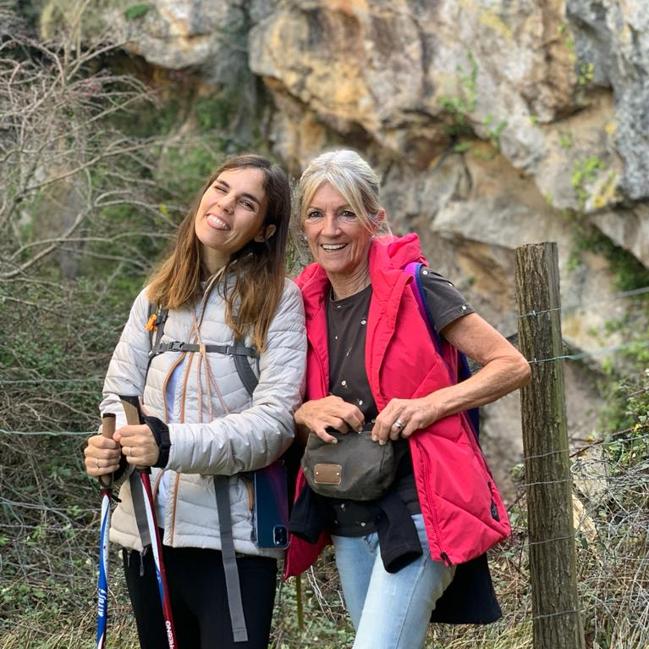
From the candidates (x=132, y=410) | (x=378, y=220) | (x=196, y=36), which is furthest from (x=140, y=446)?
(x=196, y=36)

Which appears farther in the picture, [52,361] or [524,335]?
[52,361]

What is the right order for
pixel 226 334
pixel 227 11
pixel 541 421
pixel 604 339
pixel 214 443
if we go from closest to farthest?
pixel 214 443 → pixel 226 334 → pixel 541 421 → pixel 604 339 → pixel 227 11

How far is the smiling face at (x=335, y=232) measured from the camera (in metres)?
2.72

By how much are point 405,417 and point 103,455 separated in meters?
0.75

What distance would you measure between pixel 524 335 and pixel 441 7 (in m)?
8.50

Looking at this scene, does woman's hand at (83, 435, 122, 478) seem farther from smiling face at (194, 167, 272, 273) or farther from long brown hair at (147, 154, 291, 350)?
smiling face at (194, 167, 272, 273)

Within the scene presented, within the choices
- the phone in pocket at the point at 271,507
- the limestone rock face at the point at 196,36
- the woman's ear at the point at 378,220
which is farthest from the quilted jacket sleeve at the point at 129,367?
the limestone rock face at the point at 196,36

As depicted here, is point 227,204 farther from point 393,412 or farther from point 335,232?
point 393,412

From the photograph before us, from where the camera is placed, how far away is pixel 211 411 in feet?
8.80

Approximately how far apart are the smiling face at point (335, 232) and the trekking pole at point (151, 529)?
608 millimetres

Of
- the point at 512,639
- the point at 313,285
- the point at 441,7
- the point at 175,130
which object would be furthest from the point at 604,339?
the point at 313,285

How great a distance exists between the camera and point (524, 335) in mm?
3320

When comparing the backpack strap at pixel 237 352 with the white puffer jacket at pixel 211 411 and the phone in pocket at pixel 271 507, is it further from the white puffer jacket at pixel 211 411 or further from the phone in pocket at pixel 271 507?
the phone in pocket at pixel 271 507

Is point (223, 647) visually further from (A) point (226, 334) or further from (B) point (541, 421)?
(B) point (541, 421)
